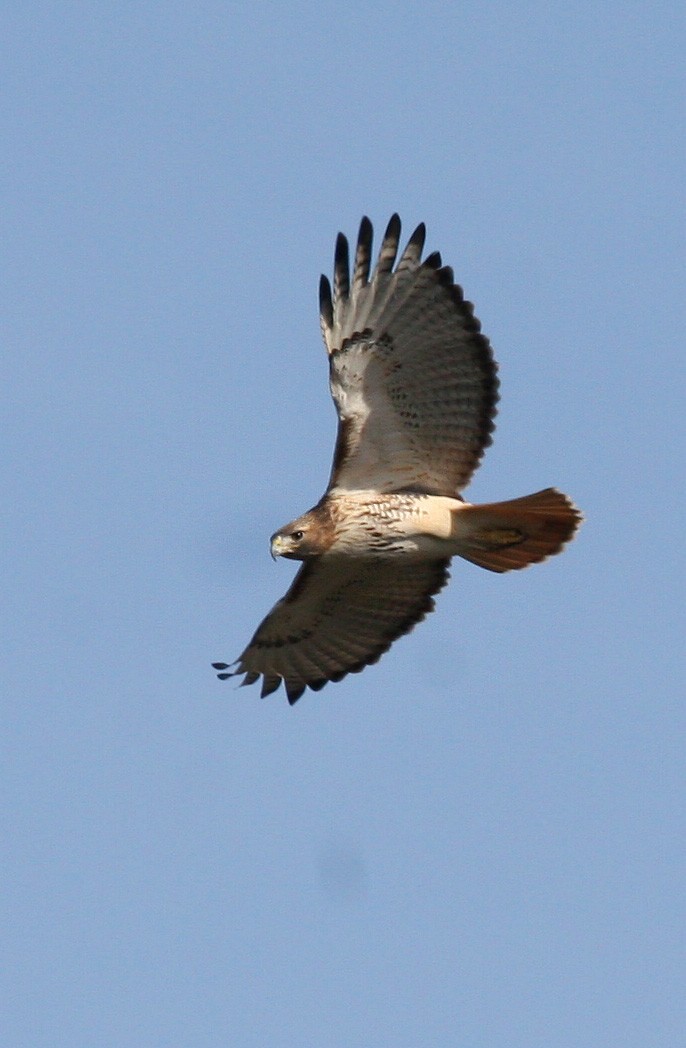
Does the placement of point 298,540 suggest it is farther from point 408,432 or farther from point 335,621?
point 335,621

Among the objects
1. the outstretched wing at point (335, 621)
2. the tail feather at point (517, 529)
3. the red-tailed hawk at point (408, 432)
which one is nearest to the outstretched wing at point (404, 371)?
the red-tailed hawk at point (408, 432)

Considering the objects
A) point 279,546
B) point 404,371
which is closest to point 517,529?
point 404,371

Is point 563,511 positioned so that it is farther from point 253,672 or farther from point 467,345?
point 253,672

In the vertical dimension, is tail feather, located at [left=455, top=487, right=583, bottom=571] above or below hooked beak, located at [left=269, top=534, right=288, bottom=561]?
above

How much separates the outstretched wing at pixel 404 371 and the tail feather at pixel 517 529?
332 millimetres

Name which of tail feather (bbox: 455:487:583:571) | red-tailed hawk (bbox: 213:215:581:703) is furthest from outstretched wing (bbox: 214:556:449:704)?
tail feather (bbox: 455:487:583:571)

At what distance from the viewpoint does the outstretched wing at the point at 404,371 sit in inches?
490

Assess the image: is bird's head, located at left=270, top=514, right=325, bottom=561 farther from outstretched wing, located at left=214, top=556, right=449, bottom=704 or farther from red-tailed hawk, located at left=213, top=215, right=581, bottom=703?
outstretched wing, located at left=214, top=556, right=449, bottom=704

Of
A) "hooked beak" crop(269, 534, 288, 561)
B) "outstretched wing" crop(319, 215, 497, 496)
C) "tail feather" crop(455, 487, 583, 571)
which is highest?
"outstretched wing" crop(319, 215, 497, 496)

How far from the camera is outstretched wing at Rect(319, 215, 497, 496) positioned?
12.4 metres

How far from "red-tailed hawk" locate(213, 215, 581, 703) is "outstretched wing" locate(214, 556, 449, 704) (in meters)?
0.40

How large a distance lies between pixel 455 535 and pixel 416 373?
99 centimetres

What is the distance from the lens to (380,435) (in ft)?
41.5

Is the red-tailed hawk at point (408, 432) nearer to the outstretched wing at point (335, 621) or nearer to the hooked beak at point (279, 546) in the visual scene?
the hooked beak at point (279, 546)
